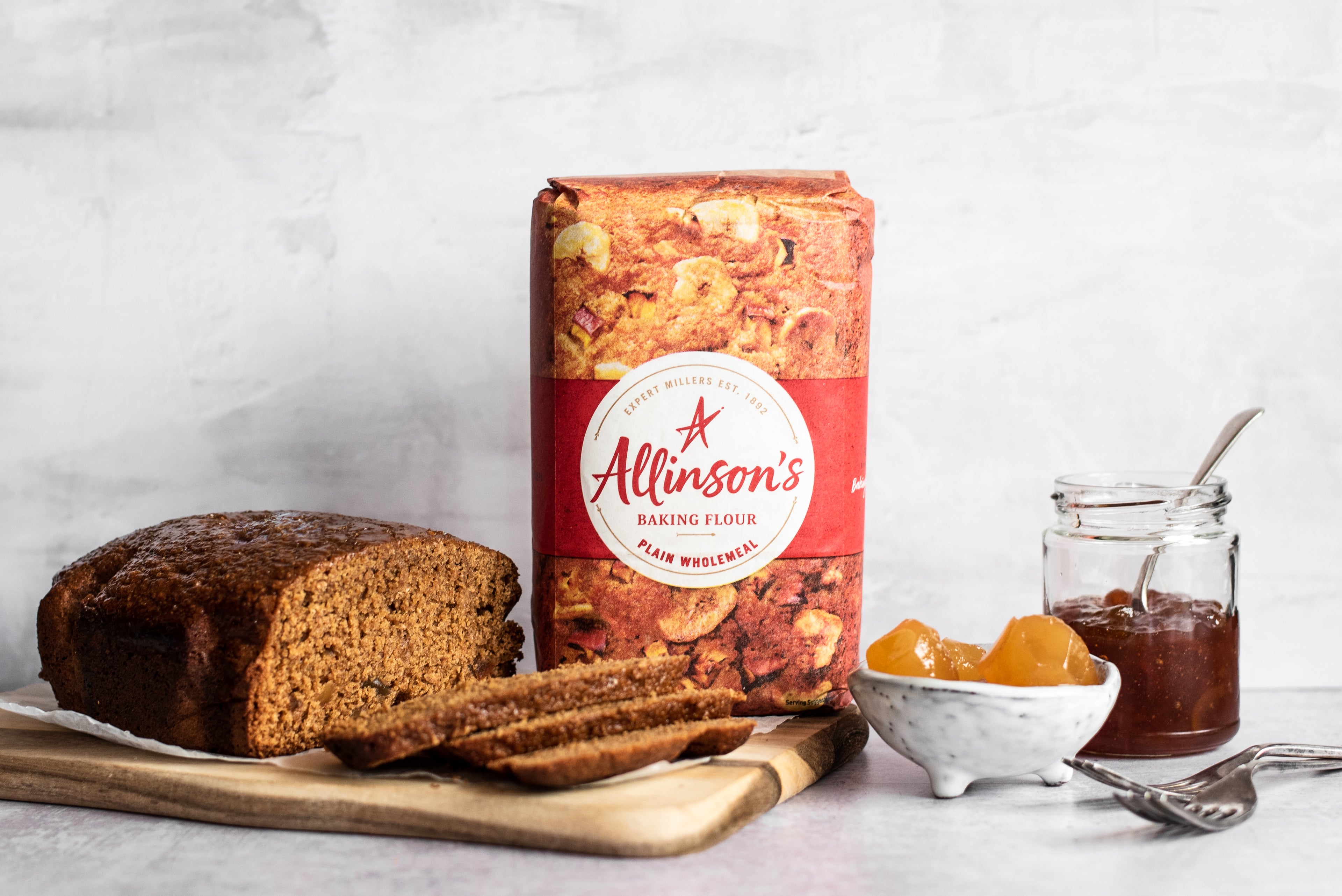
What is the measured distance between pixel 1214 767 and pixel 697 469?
0.82 metres

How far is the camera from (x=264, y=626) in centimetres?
156

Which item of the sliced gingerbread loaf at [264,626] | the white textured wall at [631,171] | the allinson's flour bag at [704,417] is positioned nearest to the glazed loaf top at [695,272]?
the allinson's flour bag at [704,417]

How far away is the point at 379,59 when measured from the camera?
221cm

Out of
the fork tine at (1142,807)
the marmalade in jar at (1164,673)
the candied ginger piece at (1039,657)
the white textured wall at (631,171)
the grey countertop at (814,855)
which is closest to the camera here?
the grey countertop at (814,855)

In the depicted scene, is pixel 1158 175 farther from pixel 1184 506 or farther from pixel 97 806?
pixel 97 806

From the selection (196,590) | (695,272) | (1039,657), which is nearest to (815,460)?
(695,272)

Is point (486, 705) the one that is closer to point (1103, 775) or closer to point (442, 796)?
point (442, 796)

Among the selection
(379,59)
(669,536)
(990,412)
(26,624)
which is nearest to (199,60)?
(379,59)

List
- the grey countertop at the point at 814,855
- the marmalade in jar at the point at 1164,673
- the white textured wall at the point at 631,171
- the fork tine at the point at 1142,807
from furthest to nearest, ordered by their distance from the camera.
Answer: the white textured wall at the point at 631,171 < the marmalade in jar at the point at 1164,673 < the fork tine at the point at 1142,807 < the grey countertop at the point at 814,855

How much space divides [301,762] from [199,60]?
1374mm

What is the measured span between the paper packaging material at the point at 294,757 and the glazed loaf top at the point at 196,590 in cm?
6

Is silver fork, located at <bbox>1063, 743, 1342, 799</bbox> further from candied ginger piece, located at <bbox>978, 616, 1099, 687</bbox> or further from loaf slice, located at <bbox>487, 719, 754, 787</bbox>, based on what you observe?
loaf slice, located at <bbox>487, 719, 754, 787</bbox>

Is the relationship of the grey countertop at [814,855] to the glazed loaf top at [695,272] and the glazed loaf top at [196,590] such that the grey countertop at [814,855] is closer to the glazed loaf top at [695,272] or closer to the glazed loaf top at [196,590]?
the glazed loaf top at [196,590]

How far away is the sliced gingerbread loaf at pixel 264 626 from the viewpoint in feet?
5.18
